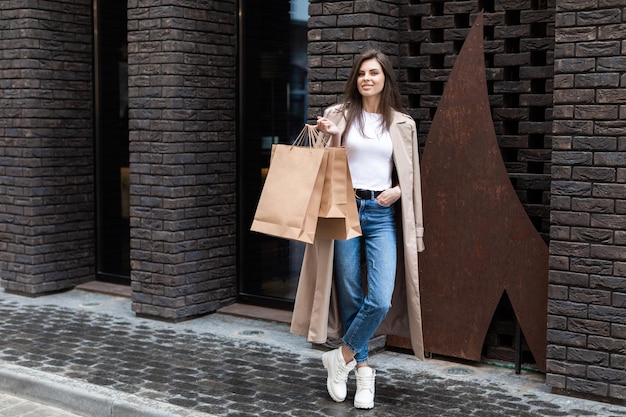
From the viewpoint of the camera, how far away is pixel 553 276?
18.2 ft

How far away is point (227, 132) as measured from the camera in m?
7.89

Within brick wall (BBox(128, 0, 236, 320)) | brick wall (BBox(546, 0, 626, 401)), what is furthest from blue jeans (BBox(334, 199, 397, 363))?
brick wall (BBox(128, 0, 236, 320))

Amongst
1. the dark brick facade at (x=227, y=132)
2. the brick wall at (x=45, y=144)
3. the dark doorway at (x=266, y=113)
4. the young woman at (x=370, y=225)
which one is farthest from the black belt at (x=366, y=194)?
the brick wall at (x=45, y=144)

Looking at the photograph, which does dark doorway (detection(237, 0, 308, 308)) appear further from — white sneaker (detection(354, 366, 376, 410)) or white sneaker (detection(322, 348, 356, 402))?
white sneaker (detection(354, 366, 376, 410))

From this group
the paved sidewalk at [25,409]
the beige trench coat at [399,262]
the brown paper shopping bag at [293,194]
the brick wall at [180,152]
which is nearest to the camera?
the brown paper shopping bag at [293,194]

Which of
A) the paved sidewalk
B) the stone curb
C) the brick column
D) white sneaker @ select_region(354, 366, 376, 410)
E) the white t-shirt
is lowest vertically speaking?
the paved sidewalk

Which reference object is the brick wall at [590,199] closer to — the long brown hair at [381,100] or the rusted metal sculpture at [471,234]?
the rusted metal sculpture at [471,234]

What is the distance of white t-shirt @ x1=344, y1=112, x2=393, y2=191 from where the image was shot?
5.26 m

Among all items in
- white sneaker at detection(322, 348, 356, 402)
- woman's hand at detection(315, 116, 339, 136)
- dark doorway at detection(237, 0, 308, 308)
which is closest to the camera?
woman's hand at detection(315, 116, 339, 136)

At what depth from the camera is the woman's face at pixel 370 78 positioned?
5.24 meters

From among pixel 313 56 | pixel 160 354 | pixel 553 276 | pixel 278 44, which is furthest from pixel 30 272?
pixel 553 276

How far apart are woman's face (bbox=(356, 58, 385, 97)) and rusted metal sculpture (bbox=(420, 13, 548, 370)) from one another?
3.24ft

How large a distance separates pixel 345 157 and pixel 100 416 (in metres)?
2.16

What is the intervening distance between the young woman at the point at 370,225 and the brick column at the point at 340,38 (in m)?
1.01
